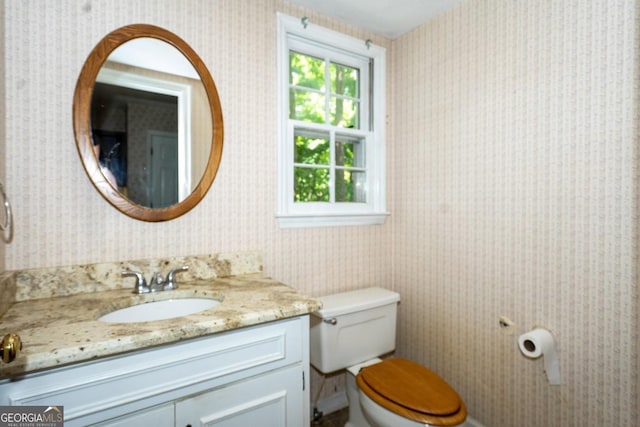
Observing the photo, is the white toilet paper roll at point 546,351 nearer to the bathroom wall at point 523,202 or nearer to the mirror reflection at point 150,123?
the bathroom wall at point 523,202

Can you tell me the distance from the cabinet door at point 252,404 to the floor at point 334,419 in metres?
0.76

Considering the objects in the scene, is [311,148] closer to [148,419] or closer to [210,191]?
[210,191]

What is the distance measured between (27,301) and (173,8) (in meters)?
1.32

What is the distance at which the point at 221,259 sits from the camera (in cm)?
153

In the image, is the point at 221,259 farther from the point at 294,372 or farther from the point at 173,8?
the point at 173,8

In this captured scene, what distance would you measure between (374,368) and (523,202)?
3.41 ft

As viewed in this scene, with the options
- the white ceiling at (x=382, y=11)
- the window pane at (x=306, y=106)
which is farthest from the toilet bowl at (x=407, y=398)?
the white ceiling at (x=382, y=11)

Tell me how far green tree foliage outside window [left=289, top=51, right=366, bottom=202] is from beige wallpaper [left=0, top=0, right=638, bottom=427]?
0.20m

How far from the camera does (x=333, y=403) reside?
75.1 inches

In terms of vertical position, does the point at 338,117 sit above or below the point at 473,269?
above

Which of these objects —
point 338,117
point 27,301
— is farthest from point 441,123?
point 27,301

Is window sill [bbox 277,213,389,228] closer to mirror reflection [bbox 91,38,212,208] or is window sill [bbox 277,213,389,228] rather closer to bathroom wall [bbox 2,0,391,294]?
bathroom wall [bbox 2,0,391,294]

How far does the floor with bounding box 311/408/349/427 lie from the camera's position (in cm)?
180

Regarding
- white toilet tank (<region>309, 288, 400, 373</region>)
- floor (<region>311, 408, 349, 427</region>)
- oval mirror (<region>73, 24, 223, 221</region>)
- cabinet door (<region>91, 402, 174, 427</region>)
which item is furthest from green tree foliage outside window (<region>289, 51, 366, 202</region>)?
floor (<region>311, 408, 349, 427</region>)
